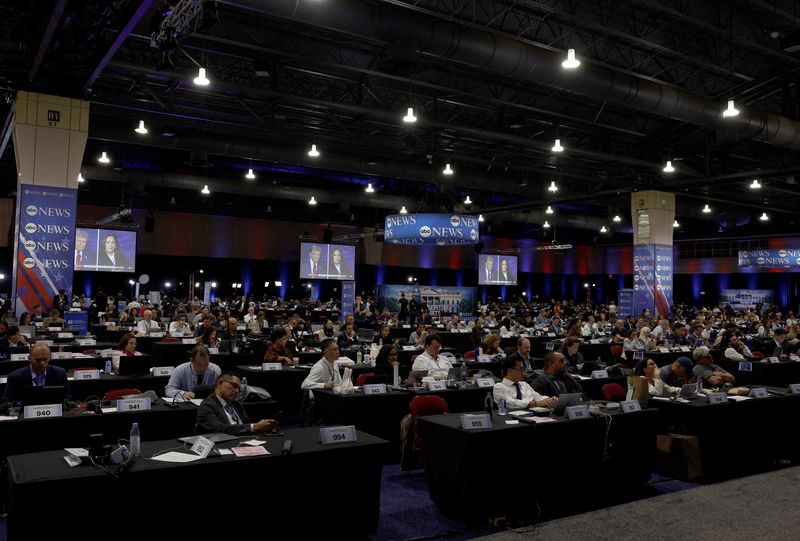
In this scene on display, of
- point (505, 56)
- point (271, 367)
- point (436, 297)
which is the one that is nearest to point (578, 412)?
point (271, 367)

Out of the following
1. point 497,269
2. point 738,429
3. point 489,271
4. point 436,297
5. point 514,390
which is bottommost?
point 738,429

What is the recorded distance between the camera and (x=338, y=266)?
1063 inches

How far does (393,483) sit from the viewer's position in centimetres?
638

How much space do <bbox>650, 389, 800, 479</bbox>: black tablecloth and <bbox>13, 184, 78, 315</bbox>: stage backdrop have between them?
1200cm

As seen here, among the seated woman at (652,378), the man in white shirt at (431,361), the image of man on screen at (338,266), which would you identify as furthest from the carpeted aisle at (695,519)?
the image of man on screen at (338,266)

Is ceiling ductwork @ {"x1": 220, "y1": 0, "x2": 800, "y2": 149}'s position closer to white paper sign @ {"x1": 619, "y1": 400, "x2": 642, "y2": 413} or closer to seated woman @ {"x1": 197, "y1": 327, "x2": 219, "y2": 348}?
seated woman @ {"x1": 197, "y1": 327, "x2": 219, "y2": 348}

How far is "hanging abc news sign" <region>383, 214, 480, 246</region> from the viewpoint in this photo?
11211 mm

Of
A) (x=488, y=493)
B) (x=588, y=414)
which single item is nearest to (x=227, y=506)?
(x=488, y=493)

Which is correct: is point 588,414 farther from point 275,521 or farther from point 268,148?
point 268,148

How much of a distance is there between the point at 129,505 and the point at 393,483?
324 cm

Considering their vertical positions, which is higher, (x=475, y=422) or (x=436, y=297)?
(x=436, y=297)

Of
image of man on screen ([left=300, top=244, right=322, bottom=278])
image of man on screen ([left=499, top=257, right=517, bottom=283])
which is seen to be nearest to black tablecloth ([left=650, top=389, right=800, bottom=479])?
image of man on screen ([left=300, top=244, right=322, bottom=278])

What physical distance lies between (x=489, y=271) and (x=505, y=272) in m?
1.12

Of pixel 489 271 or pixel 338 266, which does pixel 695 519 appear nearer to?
pixel 338 266
